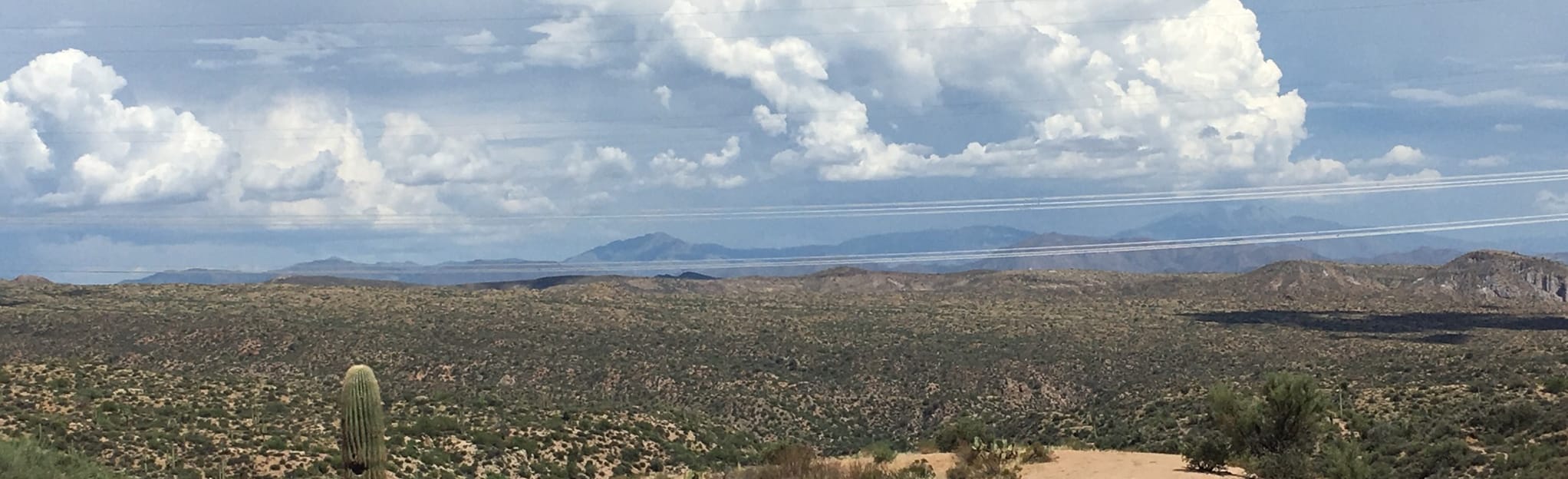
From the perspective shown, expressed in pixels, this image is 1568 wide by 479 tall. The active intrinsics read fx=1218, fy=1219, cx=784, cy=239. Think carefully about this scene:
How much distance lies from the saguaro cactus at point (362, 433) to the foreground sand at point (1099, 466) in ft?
51.6

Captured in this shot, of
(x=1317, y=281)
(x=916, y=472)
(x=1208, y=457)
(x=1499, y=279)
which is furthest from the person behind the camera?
(x=1499, y=279)

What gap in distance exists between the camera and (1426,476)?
127ft

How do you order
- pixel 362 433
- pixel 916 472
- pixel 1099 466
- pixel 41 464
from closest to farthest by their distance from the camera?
1. pixel 362 433
2. pixel 41 464
3. pixel 916 472
4. pixel 1099 466

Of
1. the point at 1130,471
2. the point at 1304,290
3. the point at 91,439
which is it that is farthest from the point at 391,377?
the point at 1304,290

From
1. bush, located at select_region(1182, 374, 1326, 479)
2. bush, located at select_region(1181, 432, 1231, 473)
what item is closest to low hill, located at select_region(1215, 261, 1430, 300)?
bush, located at select_region(1182, 374, 1326, 479)

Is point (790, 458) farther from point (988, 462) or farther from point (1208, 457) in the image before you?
point (1208, 457)

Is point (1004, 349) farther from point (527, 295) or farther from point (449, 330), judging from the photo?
point (527, 295)

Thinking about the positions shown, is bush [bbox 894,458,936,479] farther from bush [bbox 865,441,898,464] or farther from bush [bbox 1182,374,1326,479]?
bush [bbox 1182,374,1326,479]

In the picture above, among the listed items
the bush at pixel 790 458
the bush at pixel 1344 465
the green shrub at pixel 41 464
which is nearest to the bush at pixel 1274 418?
the bush at pixel 1344 465

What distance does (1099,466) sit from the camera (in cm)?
3634

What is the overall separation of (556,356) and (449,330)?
11.2m

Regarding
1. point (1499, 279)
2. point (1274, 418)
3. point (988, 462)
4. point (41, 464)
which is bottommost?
point (988, 462)

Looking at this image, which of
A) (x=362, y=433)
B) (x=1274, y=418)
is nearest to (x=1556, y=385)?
(x=1274, y=418)

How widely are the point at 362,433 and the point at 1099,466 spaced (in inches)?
822
